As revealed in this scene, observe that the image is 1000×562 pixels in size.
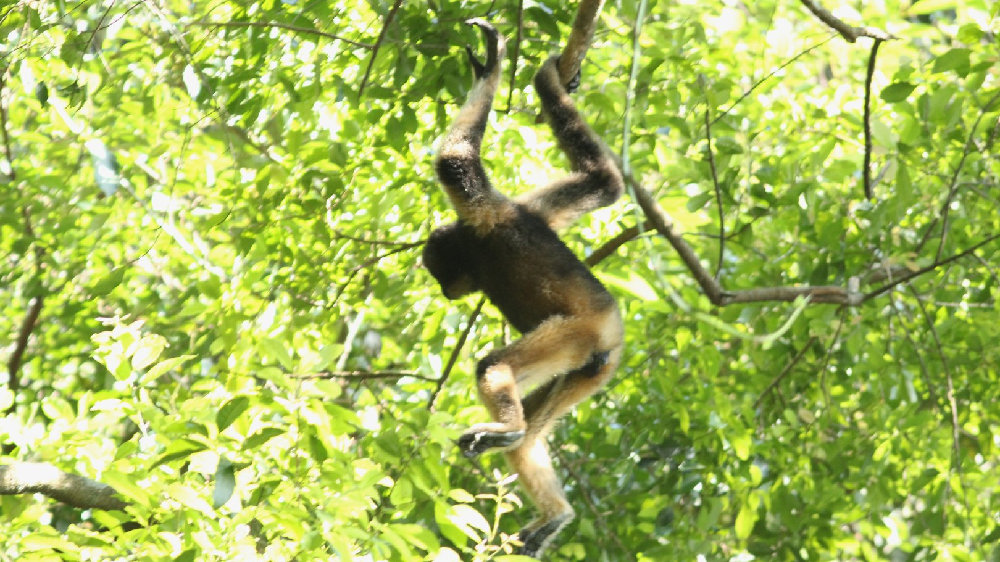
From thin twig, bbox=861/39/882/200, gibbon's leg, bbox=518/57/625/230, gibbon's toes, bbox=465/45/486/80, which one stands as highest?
gibbon's toes, bbox=465/45/486/80

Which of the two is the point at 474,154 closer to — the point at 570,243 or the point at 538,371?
the point at 538,371

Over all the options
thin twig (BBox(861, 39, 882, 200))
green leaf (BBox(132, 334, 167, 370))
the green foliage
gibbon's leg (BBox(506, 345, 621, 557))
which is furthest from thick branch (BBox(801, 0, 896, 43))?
green leaf (BBox(132, 334, 167, 370))

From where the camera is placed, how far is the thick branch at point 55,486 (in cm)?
393

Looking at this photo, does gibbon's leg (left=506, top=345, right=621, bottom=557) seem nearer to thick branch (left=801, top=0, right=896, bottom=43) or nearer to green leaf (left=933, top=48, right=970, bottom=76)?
thick branch (left=801, top=0, right=896, bottom=43)

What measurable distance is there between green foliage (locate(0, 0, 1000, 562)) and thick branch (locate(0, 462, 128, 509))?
15cm

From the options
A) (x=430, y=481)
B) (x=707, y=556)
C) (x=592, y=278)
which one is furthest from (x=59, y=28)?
(x=707, y=556)

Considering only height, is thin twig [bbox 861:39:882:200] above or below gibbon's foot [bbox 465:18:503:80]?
below

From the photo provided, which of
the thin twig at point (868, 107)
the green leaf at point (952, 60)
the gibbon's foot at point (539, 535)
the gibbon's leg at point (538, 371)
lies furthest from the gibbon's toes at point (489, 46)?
the gibbon's foot at point (539, 535)

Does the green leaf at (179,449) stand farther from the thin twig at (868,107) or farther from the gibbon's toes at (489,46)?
the thin twig at (868,107)

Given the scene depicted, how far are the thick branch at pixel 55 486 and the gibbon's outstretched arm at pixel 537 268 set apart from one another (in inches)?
59.2

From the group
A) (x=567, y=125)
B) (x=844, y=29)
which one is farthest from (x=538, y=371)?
(x=844, y=29)

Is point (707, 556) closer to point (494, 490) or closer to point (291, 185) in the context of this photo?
point (494, 490)

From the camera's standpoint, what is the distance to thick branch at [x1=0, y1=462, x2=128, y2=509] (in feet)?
12.9

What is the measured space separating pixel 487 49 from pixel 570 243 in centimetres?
230
